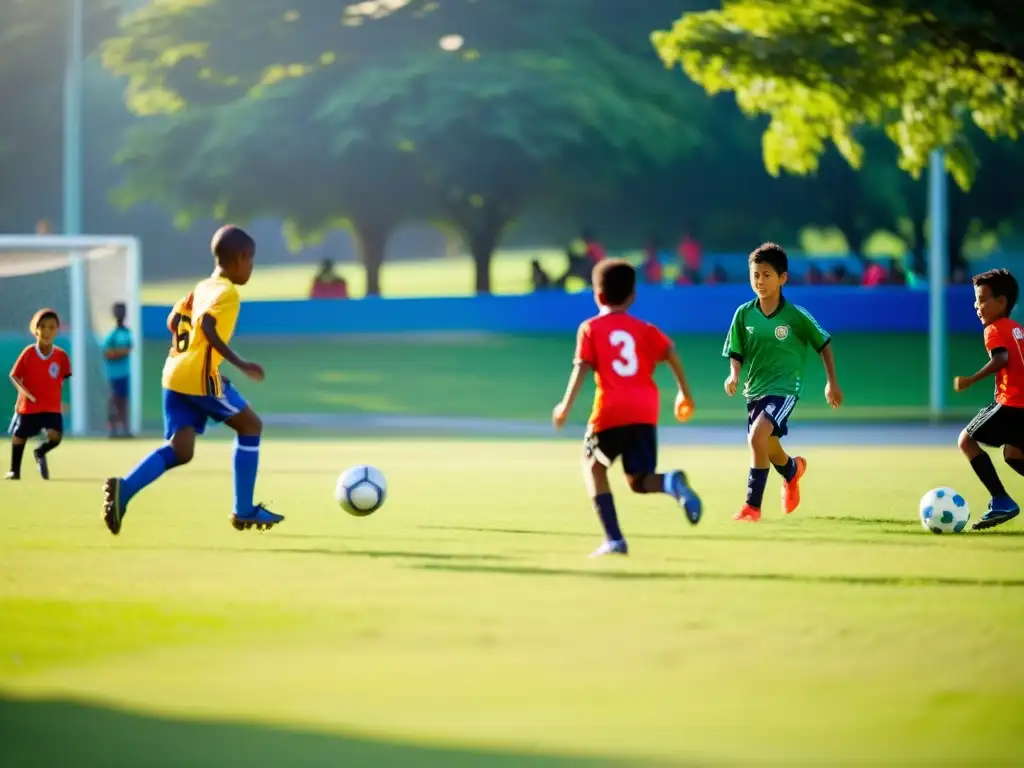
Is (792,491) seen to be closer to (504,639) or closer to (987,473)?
(987,473)

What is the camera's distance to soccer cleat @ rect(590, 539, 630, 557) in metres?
10.4

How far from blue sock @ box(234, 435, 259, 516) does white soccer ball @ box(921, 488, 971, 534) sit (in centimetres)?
415

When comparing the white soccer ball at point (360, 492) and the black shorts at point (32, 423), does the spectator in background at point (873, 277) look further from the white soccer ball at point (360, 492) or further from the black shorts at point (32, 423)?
the white soccer ball at point (360, 492)

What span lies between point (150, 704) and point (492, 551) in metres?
4.45

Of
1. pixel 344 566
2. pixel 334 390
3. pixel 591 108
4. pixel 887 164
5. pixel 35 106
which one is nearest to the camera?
pixel 344 566

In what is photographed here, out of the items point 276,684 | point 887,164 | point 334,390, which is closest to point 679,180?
point 887,164

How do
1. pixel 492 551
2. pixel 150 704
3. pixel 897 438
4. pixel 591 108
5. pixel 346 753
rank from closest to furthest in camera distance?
pixel 346 753 < pixel 150 704 < pixel 492 551 < pixel 897 438 < pixel 591 108

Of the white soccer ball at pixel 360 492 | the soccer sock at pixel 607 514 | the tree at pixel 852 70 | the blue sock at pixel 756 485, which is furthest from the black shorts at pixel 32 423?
the tree at pixel 852 70

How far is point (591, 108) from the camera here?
36.3 metres

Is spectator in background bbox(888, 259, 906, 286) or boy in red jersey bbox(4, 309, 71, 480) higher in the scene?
spectator in background bbox(888, 259, 906, 286)

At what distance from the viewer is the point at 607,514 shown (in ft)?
33.7

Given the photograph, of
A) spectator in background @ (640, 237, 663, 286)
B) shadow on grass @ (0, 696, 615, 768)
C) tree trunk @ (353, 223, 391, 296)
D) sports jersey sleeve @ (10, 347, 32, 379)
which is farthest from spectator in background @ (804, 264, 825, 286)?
shadow on grass @ (0, 696, 615, 768)

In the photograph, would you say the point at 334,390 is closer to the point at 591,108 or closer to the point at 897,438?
the point at 591,108

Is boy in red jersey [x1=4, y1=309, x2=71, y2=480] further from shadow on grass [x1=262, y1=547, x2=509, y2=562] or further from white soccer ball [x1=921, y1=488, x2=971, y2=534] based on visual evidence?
white soccer ball [x1=921, y1=488, x2=971, y2=534]
